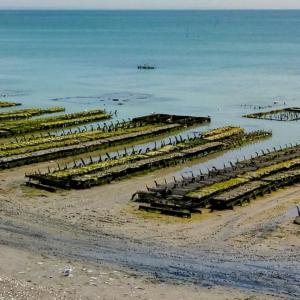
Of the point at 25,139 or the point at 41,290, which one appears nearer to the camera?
the point at 41,290

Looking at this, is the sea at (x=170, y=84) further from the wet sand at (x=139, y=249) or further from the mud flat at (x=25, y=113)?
the wet sand at (x=139, y=249)

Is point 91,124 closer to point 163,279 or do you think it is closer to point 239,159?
point 239,159

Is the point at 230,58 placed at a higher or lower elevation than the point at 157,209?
higher

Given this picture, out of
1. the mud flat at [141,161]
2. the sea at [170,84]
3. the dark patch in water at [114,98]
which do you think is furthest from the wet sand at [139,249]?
the dark patch in water at [114,98]

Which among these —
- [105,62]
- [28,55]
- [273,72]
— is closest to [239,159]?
[273,72]

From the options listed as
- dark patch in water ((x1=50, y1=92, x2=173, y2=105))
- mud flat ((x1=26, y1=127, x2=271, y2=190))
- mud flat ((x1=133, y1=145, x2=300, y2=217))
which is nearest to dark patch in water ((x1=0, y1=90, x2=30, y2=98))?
dark patch in water ((x1=50, y1=92, x2=173, y2=105))

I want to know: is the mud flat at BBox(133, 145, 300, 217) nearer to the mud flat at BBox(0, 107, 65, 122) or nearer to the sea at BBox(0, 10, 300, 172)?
the sea at BBox(0, 10, 300, 172)

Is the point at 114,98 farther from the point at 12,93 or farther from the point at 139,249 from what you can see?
the point at 139,249
